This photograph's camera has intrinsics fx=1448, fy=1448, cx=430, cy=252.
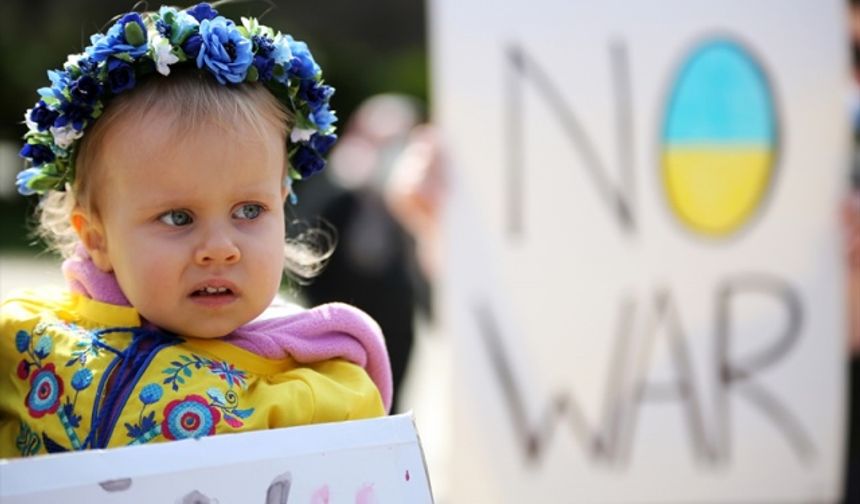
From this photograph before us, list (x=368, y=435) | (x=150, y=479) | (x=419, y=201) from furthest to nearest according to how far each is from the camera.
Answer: (x=419, y=201) → (x=368, y=435) → (x=150, y=479)

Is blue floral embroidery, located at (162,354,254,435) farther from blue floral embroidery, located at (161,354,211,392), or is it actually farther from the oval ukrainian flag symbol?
the oval ukrainian flag symbol

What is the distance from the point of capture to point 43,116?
209 centimetres

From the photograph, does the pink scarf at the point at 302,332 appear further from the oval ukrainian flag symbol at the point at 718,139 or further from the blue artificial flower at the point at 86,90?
the oval ukrainian flag symbol at the point at 718,139

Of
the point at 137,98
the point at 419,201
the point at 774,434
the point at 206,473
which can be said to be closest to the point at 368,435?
the point at 206,473

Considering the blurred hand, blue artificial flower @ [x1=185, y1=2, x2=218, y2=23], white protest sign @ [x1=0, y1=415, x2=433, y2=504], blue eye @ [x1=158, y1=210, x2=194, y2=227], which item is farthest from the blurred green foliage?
white protest sign @ [x1=0, y1=415, x2=433, y2=504]

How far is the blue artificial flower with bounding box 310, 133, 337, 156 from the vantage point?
2.22m

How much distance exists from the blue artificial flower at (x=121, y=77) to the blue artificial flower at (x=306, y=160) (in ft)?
1.02

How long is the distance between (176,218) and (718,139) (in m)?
3.11

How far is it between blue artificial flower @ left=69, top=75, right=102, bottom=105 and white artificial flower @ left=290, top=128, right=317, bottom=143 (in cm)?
30

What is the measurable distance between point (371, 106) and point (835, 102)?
284 cm

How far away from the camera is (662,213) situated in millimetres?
4824

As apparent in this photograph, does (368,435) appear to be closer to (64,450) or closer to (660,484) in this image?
(64,450)

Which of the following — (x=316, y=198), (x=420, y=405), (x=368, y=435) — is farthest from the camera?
(x=420, y=405)

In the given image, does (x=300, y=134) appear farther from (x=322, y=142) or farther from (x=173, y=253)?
(x=173, y=253)
